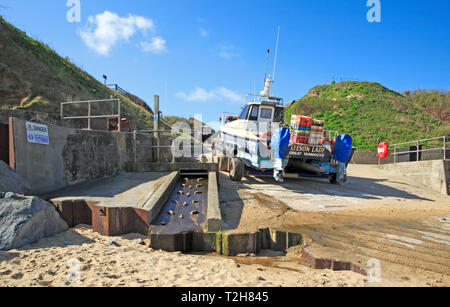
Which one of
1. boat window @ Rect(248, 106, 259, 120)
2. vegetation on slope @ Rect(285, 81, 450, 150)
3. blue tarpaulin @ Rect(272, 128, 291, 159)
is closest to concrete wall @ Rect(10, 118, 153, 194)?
boat window @ Rect(248, 106, 259, 120)

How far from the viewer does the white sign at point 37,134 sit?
607 centimetres

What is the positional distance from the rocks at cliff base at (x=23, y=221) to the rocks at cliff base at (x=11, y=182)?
2.46ft

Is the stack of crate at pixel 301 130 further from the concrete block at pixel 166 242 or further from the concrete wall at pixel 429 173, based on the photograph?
the concrete wall at pixel 429 173

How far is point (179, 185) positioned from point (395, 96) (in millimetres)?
40009

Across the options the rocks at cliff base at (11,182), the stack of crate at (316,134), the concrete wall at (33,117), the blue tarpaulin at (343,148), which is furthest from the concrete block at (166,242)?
the blue tarpaulin at (343,148)

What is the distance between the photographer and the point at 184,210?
605 centimetres

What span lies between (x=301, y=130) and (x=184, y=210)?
192 inches

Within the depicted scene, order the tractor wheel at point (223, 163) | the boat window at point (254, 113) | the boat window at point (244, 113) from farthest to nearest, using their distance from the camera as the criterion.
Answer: the tractor wheel at point (223, 163) → the boat window at point (244, 113) → the boat window at point (254, 113)

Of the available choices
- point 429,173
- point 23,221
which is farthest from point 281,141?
point 429,173

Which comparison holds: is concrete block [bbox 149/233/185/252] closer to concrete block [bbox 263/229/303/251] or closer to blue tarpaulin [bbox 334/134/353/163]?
concrete block [bbox 263/229/303/251]

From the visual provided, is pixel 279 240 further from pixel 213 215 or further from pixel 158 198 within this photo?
pixel 158 198

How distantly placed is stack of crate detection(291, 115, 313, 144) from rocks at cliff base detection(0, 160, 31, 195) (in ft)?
23.5
